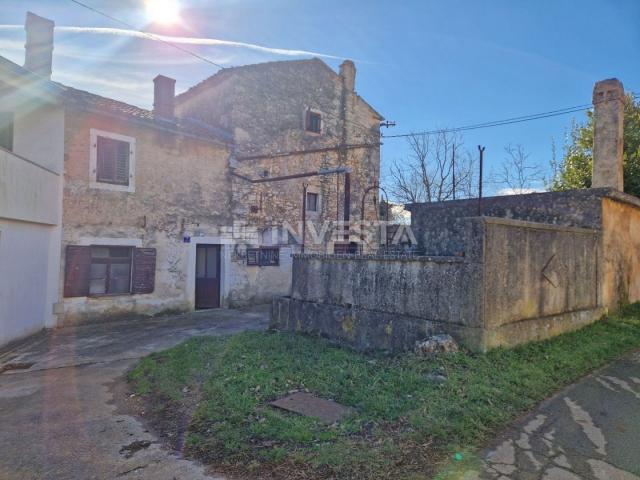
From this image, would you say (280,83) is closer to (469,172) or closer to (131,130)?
(131,130)

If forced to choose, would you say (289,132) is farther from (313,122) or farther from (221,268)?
(221,268)

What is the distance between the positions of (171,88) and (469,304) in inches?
477

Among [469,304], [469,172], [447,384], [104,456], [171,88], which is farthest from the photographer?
[469,172]

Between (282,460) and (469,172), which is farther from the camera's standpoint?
(469,172)

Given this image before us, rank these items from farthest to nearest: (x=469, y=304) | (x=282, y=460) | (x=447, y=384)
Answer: (x=469, y=304) < (x=447, y=384) < (x=282, y=460)

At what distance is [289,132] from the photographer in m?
15.4

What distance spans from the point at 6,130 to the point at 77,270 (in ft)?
11.2

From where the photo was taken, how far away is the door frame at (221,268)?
12.1 meters

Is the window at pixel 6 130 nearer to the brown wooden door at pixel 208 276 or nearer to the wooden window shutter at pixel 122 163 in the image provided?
the wooden window shutter at pixel 122 163

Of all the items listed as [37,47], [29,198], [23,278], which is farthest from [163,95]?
[23,278]

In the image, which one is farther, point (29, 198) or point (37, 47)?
point (37, 47)

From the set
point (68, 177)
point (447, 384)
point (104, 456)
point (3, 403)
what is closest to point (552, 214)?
point (447, 384)

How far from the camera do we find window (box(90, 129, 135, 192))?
1021 centimetres

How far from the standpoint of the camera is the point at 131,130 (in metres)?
10.9
